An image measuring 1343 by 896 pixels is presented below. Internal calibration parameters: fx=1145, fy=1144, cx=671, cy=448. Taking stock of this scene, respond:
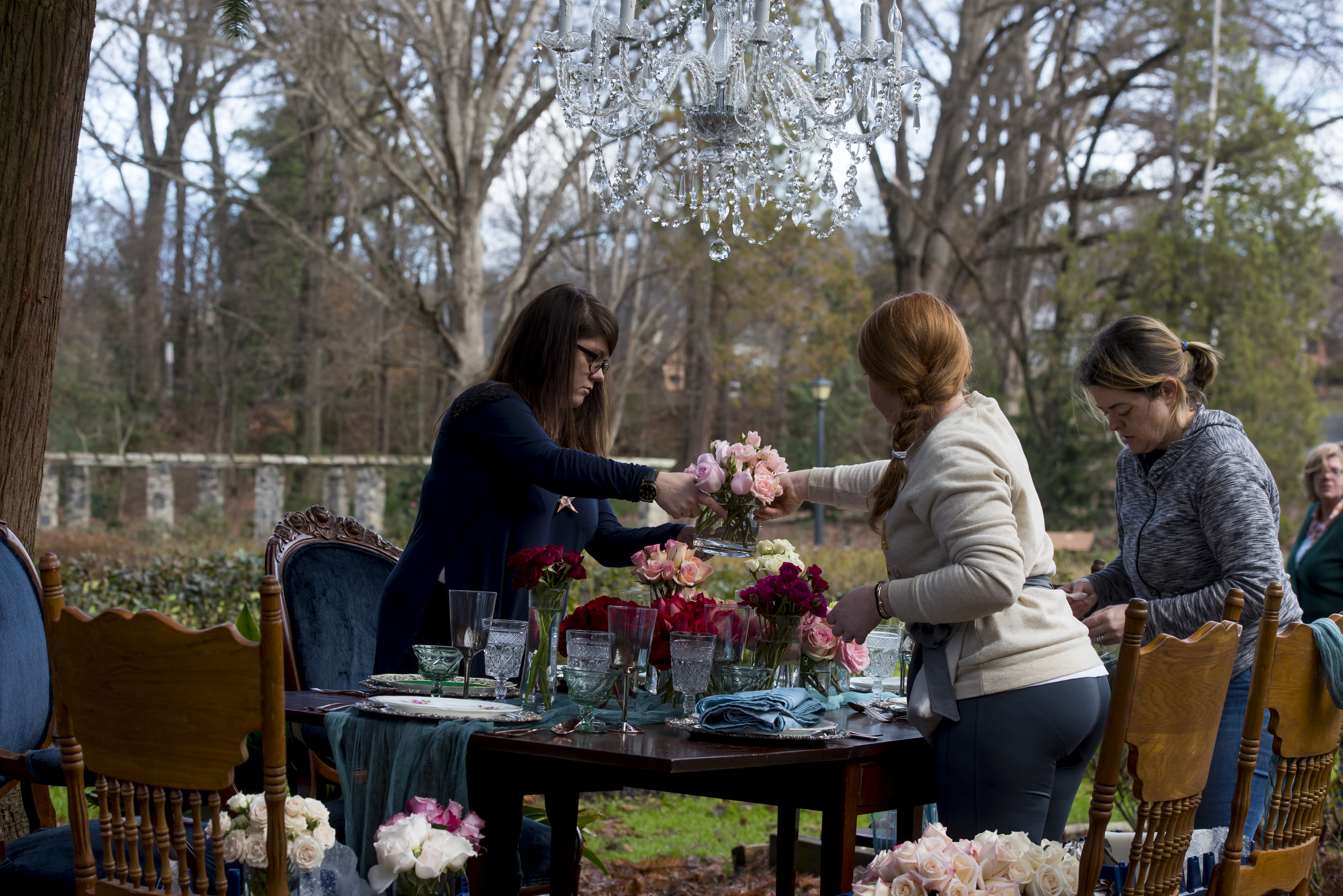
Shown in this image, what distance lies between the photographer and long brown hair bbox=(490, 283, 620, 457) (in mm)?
2879

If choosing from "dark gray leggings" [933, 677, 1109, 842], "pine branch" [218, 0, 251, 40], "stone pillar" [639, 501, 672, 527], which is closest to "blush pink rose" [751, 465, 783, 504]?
"dark gray leggings" [933, 677, 1109, 842]

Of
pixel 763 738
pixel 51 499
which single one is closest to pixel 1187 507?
pixel 763 738

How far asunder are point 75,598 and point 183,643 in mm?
5360

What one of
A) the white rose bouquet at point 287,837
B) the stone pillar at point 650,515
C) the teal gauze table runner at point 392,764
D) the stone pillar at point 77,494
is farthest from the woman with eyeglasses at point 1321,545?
the stone pillar at point 77,494

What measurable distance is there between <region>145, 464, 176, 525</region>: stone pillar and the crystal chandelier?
37.0 ft

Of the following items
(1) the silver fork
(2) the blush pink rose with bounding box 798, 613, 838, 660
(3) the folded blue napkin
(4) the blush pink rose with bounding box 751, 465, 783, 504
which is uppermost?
(4) the blush pink rose with bounding box 751, 465, 783, 504

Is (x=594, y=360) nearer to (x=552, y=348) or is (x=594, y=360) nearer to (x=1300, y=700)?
(x=552, y=348)

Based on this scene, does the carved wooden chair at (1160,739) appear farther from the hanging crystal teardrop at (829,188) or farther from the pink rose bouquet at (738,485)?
the hanging crystal teardrop at (829,188)

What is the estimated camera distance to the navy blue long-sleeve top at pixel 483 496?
2.72m

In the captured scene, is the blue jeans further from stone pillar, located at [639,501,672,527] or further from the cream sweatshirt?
stone pillar, located at [639,501,672,527]

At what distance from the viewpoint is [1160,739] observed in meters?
1.71

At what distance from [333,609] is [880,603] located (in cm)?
184

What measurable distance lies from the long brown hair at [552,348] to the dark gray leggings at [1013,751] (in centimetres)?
128

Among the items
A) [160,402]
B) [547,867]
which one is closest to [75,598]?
[547,867]
